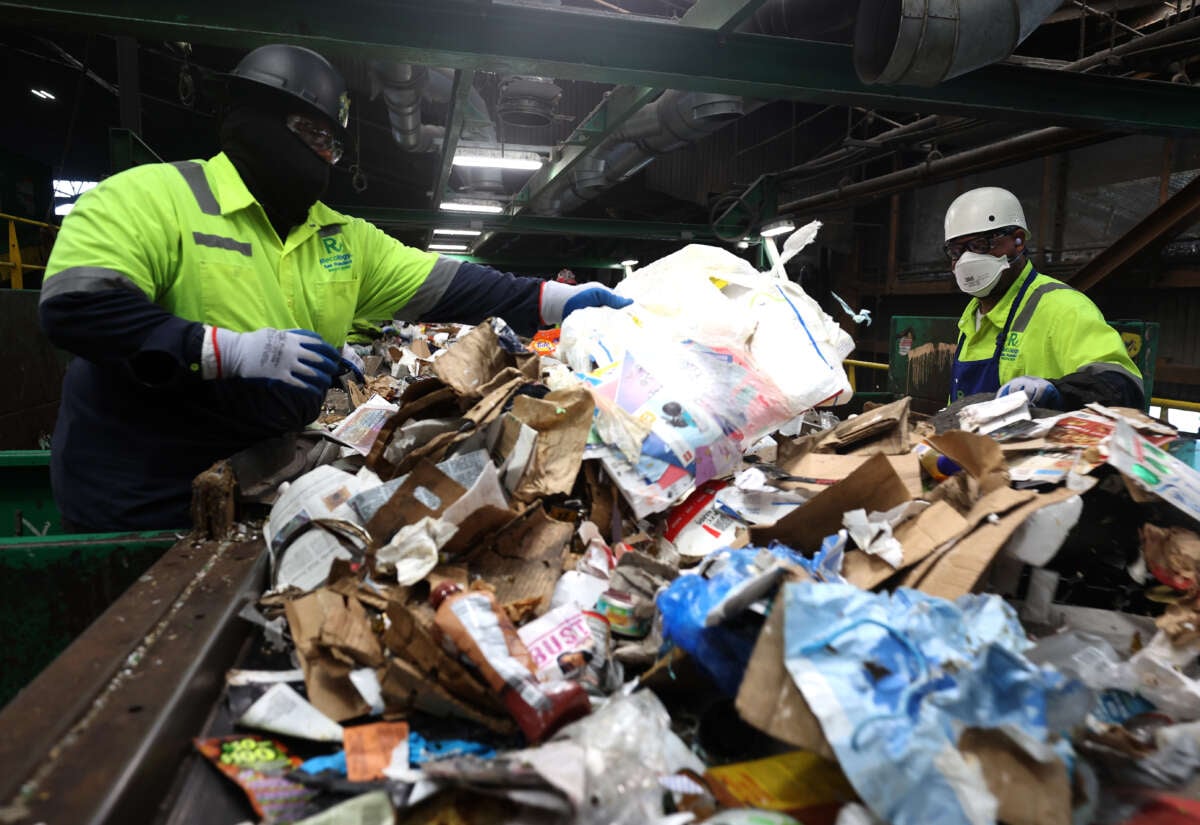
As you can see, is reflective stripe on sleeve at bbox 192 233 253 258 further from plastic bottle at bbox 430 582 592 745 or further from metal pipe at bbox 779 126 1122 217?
metal pipe at bbox 779 126 1122 217

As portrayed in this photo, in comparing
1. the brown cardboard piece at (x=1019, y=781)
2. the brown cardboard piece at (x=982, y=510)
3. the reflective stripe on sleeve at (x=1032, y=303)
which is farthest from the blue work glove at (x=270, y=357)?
the reflective stripe on sleeve at (x=1032, y=303)

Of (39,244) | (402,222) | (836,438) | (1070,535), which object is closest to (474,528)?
(836,438)

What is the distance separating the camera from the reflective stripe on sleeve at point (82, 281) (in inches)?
53.7

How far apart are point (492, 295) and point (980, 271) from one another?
1.98 m

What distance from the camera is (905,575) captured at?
101cm

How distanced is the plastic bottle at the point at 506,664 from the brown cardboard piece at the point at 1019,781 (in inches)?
17.1

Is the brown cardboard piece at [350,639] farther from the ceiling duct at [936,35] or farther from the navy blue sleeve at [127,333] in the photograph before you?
the ceiling duct at [936,35]

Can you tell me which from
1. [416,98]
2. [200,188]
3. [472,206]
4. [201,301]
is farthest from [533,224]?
[201,301]

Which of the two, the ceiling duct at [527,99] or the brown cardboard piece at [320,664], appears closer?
the brown cardboard piece at [320,664]

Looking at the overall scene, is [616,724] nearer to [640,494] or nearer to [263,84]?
[640,494]

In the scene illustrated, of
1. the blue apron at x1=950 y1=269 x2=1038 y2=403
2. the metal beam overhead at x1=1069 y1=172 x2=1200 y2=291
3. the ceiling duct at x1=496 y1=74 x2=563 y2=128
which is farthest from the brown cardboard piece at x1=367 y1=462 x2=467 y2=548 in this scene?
the metal beam overhead at x1=1069 y1=172 x2=1200 y2=291

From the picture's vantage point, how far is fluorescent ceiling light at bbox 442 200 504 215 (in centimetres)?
689

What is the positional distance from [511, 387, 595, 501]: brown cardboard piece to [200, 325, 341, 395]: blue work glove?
497 mm

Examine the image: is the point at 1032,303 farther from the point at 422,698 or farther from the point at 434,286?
the point at 422,698
